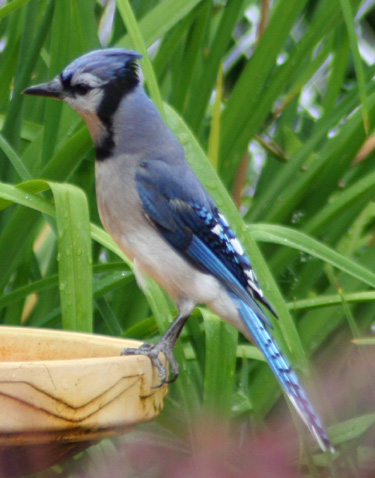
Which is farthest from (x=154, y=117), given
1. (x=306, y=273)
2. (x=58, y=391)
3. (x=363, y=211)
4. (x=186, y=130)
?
(x=58, y=391)

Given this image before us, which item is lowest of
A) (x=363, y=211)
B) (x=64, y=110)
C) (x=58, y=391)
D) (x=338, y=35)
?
(x=58, y=391)

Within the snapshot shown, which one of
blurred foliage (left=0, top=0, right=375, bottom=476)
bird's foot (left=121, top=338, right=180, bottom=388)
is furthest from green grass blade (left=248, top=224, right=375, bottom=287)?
bird's foot (left=121, top=338, right=180, bottom=388)

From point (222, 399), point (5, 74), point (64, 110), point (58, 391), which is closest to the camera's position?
point (58, 391)

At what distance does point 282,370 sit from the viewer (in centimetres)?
106

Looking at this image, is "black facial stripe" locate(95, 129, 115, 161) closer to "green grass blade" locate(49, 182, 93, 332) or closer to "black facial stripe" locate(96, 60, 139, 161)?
"black facial stripe" locate(96, 60, 139, 161)

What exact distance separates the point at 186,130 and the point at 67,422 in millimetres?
676

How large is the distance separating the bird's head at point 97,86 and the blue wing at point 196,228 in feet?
0.35

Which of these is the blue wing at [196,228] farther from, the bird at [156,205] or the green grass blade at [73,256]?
the green grass blade at [73,256]

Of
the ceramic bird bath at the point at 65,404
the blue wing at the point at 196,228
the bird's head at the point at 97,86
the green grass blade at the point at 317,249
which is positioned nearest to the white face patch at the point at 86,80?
the bird's head at the point at 97,86

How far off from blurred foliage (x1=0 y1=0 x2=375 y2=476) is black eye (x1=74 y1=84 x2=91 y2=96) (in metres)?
0.06

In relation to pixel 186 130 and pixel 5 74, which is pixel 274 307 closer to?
pixel 186 130

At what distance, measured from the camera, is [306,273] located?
4.87 ft

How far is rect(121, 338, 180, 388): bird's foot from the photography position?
2.79ft

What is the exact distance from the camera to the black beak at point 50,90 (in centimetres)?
115
